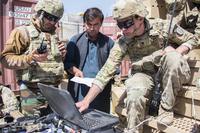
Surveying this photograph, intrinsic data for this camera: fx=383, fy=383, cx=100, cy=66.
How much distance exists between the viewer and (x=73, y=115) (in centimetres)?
263

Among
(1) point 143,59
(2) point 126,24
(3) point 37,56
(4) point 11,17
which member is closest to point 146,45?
(1) point 143,59

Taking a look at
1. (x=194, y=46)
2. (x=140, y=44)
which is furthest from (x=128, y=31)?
(x=194, y=46)

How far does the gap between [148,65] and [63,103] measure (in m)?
1.06

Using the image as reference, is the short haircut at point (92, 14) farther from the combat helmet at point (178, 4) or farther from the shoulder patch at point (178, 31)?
the shoulder patch at point (178, 31)

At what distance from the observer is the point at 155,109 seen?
3.32m

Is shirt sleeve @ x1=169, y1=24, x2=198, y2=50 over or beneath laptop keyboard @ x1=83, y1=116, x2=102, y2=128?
over

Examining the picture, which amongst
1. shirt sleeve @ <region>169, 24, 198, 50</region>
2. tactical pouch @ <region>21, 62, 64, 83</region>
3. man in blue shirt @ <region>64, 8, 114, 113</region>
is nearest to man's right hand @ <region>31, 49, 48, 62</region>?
tactical pouch @ <region>21, 62, 64, 83</region>

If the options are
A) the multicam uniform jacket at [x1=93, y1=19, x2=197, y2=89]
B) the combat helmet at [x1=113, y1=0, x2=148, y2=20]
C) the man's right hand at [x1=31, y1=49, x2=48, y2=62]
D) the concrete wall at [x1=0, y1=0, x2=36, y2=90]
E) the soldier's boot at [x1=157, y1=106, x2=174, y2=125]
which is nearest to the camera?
the soldier's boot at [x1=157, y1=106, x2=174, y2=125]

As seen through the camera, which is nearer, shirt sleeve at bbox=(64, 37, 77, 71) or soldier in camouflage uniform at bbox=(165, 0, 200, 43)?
soldier in camouflage uniform at bbox=(165, 0, 200, 43)

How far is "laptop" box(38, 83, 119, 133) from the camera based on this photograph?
2541 millimetres

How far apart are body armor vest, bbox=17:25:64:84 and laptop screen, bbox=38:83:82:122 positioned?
0.97m

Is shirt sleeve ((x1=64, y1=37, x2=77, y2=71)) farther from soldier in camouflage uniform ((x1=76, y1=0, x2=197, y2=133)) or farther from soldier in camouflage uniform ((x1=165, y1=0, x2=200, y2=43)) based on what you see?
soldier in camouflage uniform ((x1=165, y1=0, x2=200, y2=43))

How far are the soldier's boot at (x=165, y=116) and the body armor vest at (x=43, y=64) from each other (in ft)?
4.00

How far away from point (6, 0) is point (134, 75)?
3508 mm
